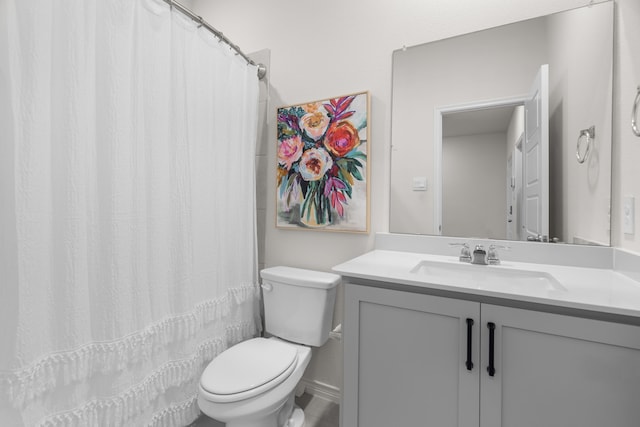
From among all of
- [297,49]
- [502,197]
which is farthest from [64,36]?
[502,197]

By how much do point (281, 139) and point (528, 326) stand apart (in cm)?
155

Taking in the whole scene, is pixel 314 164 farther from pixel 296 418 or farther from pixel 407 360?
pixel 296 418

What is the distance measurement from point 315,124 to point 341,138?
0.64 ft

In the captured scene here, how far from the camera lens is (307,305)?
1.55 metres

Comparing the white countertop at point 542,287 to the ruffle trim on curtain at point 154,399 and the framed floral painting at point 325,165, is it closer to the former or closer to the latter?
the framed floral painting at point 325,165

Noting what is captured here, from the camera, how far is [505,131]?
4.60 feet

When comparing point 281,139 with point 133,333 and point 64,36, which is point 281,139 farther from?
point 133,333

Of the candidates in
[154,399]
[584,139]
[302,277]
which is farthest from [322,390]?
[584,139]

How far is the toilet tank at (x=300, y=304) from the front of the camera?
153 centimetres

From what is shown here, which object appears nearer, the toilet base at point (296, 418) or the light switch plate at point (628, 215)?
the light switch plate at point (628, 215)

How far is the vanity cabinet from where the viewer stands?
81 centimetres

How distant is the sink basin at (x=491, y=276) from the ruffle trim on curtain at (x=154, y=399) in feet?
3.51

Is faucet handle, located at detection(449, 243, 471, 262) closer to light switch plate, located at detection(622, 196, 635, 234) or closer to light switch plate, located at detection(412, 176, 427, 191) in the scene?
light switch plate, located at detection(412, 176, 427, 191)

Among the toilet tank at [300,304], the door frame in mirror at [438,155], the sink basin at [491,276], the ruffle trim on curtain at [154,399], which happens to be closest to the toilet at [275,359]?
the toilet tank at [300,304]
